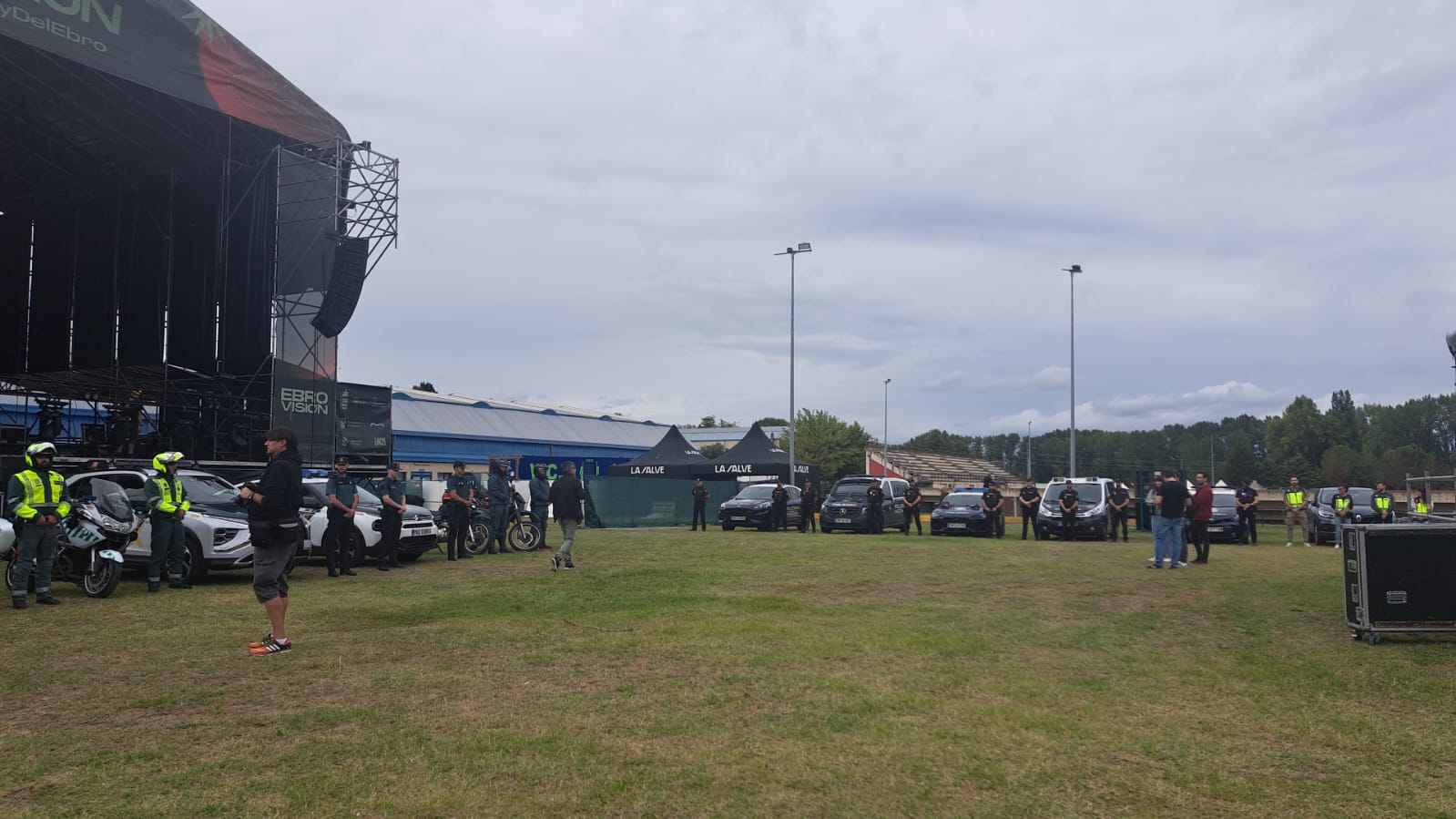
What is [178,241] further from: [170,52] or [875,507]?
[875,507]

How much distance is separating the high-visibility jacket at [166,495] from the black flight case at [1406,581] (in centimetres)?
1237

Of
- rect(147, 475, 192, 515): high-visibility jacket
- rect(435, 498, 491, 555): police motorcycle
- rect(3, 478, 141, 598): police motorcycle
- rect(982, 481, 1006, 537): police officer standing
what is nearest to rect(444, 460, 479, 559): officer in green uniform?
rect(435, 498, 491, 555): police motorcycle

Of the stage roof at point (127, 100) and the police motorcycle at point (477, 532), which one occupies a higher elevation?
the stage roof at point (127, 100)

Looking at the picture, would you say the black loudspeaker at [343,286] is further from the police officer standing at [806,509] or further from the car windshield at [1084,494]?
the car windshield at [1084,494]

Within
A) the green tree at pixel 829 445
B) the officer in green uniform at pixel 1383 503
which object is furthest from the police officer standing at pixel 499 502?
the green tree at pixel 829 445

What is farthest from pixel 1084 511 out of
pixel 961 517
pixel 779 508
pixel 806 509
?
pixel 779 508

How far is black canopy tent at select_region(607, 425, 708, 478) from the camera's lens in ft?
121

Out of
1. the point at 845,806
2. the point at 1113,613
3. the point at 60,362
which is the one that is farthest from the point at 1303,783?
the point at 60,362

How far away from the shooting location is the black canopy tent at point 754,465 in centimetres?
3631

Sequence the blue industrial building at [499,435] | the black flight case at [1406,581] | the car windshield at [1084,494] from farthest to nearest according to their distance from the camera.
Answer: the blue industrial building at [499,435] → the car windshield at [1084,494] → the black flight case at [1406,581]

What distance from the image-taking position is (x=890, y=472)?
70312 millimetres

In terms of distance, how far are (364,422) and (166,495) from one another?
40.4 feet

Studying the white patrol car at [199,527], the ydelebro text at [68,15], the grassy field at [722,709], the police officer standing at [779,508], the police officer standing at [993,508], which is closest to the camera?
the grassy field at [722,709]

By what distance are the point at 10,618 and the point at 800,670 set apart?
7884 mm
